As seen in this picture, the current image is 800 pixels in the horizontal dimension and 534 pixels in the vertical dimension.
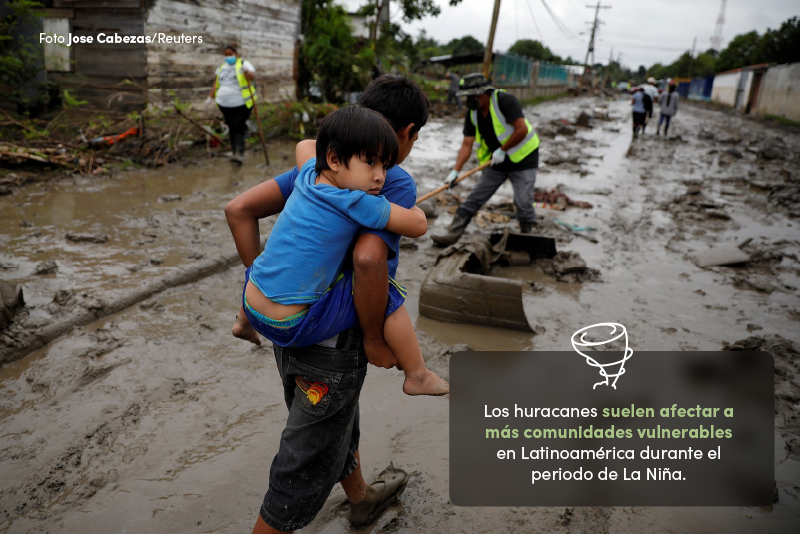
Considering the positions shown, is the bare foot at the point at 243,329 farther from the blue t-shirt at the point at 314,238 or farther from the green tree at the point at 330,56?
the green tree at the point at 330,56

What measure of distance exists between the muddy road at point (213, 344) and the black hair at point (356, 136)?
136 cm

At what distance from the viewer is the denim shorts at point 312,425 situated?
4.68ft

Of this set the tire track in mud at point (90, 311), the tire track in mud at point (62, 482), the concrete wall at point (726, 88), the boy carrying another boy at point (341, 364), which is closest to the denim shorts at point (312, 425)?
the boy carrying another boy at point (341, 364)

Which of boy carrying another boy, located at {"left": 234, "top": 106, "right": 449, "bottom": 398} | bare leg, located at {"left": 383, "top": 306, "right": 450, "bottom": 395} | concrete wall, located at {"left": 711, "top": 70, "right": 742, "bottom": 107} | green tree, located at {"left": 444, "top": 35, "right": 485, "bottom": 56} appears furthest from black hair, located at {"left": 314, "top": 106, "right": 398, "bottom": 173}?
green tree, located at {"left": 444, "top": 35, "right": 485, "bottom": 56}

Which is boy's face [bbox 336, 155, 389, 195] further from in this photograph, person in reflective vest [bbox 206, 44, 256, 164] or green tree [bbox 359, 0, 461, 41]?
green tree [bbox 359, 0, 461, 41]

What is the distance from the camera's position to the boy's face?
133cm

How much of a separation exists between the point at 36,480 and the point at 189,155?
22.5 feet

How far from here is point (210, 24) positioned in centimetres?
920

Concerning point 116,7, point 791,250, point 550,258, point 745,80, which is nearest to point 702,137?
point 791,250

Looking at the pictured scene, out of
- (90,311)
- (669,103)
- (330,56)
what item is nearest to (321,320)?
(90,311)

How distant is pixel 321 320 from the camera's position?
1357 millimetres

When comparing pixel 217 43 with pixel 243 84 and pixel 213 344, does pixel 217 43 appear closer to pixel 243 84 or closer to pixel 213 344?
pixel 243 84

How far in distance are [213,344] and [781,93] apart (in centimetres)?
3174

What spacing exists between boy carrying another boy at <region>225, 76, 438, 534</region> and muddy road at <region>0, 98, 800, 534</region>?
527 millimetres
